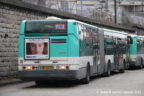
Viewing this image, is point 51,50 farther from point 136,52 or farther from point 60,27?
point 136,52

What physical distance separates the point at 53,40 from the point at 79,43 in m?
1.14

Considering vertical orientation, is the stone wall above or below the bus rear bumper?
above

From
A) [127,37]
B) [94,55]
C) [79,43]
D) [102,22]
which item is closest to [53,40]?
[79,43]

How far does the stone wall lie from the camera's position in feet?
69.4

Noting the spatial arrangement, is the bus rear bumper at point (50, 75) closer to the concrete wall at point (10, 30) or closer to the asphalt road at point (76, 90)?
the asphalt road at point (76, 90)

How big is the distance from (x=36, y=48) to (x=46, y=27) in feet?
3.12

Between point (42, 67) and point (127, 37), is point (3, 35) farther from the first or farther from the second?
point (127, 37)

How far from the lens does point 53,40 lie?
1714 cm

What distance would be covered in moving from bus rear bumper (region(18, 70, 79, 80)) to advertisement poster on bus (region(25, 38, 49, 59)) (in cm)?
66

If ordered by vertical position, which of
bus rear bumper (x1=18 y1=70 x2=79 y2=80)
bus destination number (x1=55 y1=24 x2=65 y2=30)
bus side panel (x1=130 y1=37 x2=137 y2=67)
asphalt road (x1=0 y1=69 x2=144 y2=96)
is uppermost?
bus destination number (x1=55 y1=24 x2=65 y2=30)

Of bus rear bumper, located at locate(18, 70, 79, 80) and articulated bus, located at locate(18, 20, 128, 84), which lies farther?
articulated bus, located at locate(18, 20, 128, 84)

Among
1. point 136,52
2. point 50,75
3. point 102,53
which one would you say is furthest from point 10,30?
point 136,52

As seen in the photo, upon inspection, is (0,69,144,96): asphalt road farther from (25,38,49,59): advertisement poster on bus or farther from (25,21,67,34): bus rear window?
(25,21,67,34): bus rear window

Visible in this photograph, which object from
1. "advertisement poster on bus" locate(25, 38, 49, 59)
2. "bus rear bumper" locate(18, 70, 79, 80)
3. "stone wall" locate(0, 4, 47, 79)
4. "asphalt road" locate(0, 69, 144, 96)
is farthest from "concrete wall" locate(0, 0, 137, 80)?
"bus rear bumper" locate(18, 70, 79, 80)
